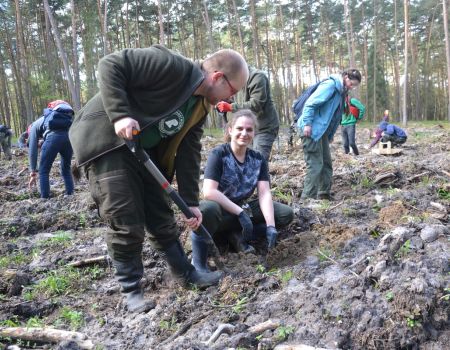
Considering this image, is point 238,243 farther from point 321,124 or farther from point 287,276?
point 321,124

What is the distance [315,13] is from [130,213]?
36.0 meters

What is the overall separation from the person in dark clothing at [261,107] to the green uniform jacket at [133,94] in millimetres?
2666

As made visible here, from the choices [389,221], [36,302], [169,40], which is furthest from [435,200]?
[169,40]

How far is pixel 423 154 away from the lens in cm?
989

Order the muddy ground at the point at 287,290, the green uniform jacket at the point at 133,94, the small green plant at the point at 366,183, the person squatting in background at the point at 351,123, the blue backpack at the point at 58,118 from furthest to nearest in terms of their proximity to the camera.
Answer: the person squatting in background at the point at 351,123 → the blue backpack at the point at 58,118 → the small green plant at the point at 366,183 → the green uniform jacket at the point at 133,94 → the muddy ground at the point at 287,290

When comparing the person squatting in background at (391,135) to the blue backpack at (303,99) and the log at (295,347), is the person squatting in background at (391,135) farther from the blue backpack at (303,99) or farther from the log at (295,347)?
the log at (295,347)

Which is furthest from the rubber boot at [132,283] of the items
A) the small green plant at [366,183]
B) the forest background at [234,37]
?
the forest background at [234,37]

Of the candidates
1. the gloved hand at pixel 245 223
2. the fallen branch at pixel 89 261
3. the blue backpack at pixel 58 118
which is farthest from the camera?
the blue backpack at pixel 58 118

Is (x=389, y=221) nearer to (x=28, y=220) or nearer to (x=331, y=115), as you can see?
(x=331, y=115)

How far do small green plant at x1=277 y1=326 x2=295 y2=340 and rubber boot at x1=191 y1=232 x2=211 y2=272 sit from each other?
1.24 m

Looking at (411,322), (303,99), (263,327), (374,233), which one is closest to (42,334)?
(263,327)

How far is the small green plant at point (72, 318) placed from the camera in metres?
2.78

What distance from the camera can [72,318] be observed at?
286 cm

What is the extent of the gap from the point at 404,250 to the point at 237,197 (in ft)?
4.97
